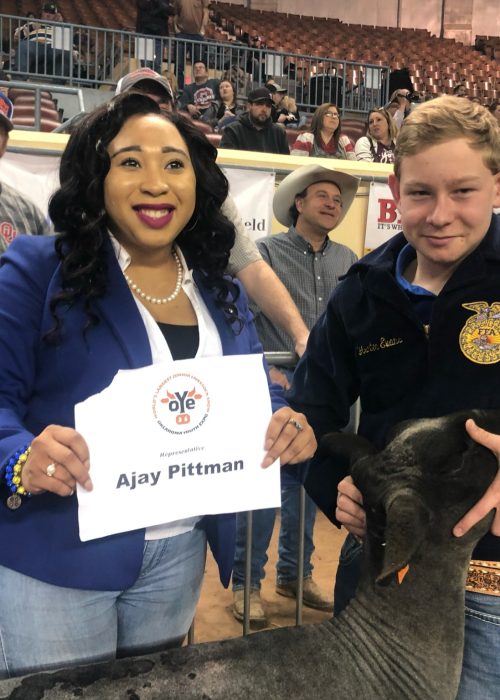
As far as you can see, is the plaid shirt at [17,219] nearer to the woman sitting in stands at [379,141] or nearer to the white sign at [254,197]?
the white sign at [254,197]

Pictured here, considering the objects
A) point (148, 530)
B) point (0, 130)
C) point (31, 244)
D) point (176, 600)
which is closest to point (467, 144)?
point (31, 244)

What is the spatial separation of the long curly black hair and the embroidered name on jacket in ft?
0.95

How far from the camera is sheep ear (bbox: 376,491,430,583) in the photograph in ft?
4.05

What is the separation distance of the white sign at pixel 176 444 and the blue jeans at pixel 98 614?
14cm

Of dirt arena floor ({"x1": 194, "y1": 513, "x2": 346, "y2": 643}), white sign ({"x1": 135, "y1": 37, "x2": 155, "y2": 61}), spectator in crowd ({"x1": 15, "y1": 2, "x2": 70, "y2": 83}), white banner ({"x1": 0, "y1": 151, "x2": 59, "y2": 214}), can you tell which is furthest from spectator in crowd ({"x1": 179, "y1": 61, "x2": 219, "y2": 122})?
dirt arena floor ({"x1": 194, "y1": 513, "x2": 346, "y2": 643})

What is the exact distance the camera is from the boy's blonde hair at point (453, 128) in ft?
4.43

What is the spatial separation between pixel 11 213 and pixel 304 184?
1690mm

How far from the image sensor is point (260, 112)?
6824 mm

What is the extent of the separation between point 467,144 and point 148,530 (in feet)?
3.37

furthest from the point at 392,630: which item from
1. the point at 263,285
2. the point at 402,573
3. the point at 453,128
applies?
the point at 263,285

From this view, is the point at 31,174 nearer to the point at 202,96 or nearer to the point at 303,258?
the point at 303,258

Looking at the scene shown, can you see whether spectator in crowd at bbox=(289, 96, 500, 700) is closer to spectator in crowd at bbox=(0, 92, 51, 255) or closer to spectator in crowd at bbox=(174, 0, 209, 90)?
spectator in crowd at bbox=(0, 92, 51, 255)

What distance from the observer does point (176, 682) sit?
49.4 inches

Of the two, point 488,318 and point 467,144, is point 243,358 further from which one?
point 467,144
